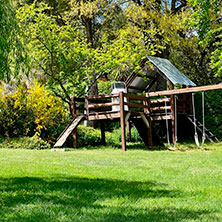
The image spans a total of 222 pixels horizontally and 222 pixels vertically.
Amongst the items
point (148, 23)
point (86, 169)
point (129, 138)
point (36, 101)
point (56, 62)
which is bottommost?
point (129, 138)

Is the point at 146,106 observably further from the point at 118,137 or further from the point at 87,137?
the point at 118,137

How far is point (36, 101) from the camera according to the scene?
15.6 meters

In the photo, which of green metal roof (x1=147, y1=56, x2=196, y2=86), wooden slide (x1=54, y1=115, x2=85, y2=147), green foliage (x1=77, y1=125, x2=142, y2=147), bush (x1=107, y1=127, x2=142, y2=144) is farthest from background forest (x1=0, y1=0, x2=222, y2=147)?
bush (x1=107, y1=127, x2=142, y2=144)

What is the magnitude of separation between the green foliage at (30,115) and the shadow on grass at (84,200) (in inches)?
341

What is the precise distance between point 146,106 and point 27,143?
505cm

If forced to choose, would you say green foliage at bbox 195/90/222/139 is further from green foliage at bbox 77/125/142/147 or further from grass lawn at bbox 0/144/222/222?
grass lawn at bbox 0/144/222/222

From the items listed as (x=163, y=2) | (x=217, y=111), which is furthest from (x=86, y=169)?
(x=163, y=2)

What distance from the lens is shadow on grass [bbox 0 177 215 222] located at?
4414 millimetres

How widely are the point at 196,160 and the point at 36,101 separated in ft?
26.0

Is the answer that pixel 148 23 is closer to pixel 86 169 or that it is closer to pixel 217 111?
pixel 217 111

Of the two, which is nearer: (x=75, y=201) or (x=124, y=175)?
(x=75, y=201)

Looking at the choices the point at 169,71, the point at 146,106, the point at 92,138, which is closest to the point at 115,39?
the point at 169,71

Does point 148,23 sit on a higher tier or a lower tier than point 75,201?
higher

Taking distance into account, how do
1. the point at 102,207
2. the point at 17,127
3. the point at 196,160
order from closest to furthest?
the point at 102,207 < the point at 196,160 < the point at 17,127
